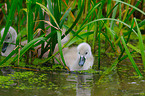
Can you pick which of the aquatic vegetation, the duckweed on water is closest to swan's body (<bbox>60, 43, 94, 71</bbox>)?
the aquatic vegetation

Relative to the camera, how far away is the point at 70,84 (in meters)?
2.68

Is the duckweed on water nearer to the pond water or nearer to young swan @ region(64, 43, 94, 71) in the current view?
the pond water

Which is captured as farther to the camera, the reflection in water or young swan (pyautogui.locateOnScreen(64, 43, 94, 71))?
young swan (pyautogui.locateOnScreen(64, 43, 94, 71))

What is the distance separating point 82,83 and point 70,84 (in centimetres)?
13

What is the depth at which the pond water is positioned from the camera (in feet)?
7.95

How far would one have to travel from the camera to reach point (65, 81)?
9.09 ft

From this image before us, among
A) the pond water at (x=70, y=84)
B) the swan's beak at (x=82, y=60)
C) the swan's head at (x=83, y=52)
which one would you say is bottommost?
the pond water at (x=70, y=84)

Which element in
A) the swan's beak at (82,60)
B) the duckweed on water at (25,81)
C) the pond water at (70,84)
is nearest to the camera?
the pond water at (70,84)

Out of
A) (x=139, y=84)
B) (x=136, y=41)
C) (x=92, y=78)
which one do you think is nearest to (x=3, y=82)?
(x=92, y=78)

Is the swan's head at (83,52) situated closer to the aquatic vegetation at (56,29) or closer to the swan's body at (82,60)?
the swan's body at (82,60)

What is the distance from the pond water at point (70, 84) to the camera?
2424mm

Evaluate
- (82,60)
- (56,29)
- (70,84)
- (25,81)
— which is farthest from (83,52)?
(25,81)

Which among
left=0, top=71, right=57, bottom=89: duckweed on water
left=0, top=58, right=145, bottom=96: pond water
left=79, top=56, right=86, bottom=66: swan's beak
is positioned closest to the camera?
left=0, top=58, right=145, bottom=96: pond water

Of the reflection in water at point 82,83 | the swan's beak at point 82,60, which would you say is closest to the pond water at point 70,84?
the reflection in water at point 82,83
